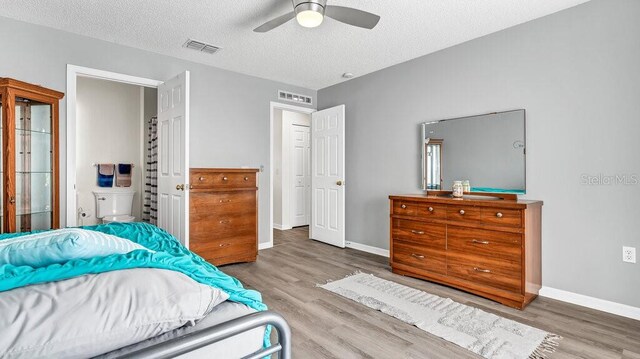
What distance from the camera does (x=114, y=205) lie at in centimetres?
460

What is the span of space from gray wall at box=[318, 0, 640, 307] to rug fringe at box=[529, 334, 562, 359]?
0.85m

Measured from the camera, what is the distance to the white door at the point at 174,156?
3125 mm

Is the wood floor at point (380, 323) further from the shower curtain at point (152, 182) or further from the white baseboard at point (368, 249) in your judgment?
the shower curtain at point (152, 182)

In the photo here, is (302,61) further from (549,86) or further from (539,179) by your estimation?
(539,179)

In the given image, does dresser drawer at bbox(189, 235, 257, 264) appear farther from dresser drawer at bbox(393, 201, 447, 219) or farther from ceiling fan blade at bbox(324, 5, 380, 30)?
ceiling fan blade at bbox(324, 5, 380, 30)

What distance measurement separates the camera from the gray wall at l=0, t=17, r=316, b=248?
9.54 feet

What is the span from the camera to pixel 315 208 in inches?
196

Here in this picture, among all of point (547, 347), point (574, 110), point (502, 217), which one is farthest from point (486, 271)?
point (574, 110)

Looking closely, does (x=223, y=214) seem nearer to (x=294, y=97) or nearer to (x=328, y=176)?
(x=328, y=176)

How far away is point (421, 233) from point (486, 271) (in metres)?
0.67

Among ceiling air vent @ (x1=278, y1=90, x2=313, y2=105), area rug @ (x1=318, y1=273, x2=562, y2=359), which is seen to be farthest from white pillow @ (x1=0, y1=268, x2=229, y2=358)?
ceiling air vent @ (x1=278, y1=90, x2=313, y2=105)

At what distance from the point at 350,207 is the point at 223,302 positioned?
3.57m

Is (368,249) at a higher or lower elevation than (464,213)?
lower

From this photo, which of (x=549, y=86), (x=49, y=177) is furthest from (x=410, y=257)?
(x=49, y=177)
